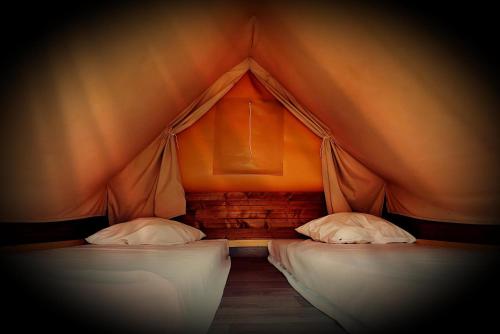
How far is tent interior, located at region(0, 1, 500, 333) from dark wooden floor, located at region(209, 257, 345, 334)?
0.20 ft

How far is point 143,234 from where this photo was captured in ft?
6.57

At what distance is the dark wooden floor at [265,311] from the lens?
1.06 m

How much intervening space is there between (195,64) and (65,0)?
117 centimetres

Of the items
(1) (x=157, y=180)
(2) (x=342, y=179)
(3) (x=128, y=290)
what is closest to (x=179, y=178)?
(1) (x=157, y=180)

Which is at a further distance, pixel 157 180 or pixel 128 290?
pixel 157 180

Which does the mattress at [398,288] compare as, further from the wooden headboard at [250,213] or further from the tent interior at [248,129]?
the wooden headboard at [250,213]

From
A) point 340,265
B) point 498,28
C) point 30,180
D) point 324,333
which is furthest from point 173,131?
point 498,28

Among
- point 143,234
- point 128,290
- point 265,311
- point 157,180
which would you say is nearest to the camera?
point 128,290

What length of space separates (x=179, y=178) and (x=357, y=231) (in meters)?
→ 1.75

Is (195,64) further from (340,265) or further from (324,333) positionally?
(324,333)

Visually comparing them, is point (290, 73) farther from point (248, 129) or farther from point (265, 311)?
point (265, 311)

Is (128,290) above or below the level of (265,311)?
above

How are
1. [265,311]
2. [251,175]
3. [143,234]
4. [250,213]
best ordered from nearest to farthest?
1. [265,311]
2. [143,234]
3. [250,213]
4. [251,175]

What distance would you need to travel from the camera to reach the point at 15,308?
0.72 m
